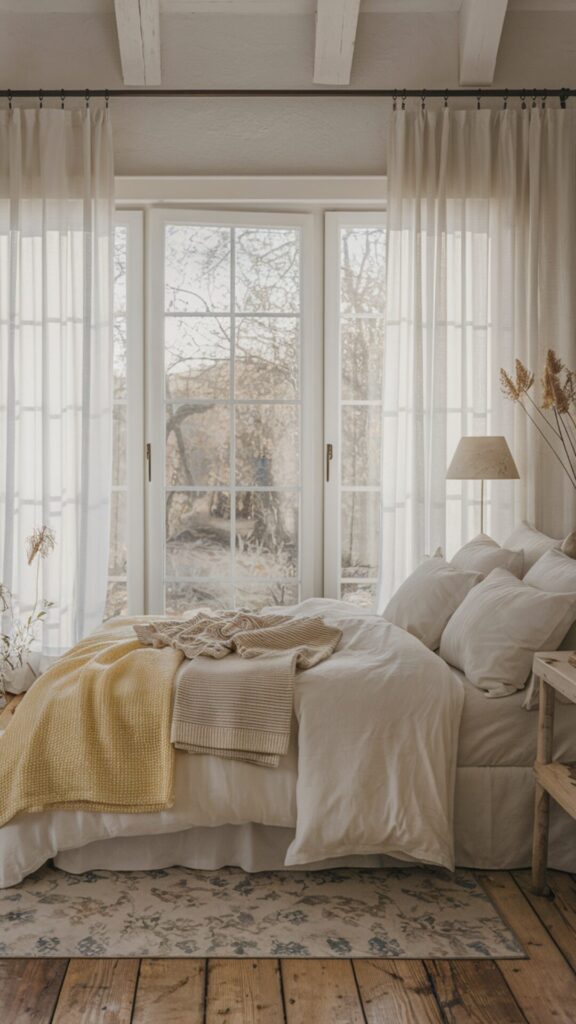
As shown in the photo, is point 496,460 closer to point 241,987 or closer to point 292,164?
point 292,164

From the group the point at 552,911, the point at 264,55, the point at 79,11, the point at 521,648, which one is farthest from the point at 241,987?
the point at 79,11

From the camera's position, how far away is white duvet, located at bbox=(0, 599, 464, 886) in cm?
249

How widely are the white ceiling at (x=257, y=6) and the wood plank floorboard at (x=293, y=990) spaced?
4.12 metres

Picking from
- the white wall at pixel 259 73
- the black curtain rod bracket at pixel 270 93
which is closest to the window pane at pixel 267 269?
the white wall at pixel 259 73

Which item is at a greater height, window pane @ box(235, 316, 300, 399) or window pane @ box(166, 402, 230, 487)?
window pane @ box(235, 316, 300, 399)

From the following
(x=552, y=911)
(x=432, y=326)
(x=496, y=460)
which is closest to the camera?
(x=552, y=911)

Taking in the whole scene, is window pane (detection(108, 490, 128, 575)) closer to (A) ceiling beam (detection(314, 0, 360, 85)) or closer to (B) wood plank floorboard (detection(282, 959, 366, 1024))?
(A) ceiling beam (detection(314, 0, 360, 85))

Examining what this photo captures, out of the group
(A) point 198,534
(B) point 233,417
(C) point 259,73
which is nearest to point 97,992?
(A) point 198,534

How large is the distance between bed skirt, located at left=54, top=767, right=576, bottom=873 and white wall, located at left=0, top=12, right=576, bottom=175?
3.11m

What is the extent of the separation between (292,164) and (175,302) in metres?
0.89

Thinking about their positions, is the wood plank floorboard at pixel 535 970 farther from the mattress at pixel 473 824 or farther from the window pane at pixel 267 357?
the window pane at pixel 267 357

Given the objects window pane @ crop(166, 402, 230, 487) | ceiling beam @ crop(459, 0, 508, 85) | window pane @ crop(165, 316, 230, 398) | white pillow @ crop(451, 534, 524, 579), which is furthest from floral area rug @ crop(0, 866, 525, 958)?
ceiling beam @ crop(459, 0, 508, 85)

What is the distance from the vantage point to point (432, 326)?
4.44m

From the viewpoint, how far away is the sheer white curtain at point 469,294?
441cm
